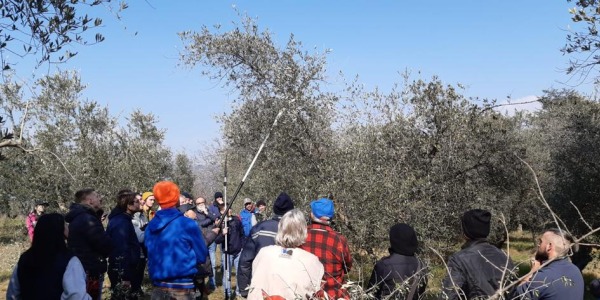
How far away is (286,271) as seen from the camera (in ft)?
13.1

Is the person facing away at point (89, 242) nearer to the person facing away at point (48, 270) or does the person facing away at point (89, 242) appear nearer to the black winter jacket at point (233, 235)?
the person facing away at point (48, 270)

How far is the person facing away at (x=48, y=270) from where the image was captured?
425 cm

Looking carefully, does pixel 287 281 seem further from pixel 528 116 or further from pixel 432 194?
pixel 528 116

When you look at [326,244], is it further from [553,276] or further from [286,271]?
[553,276]

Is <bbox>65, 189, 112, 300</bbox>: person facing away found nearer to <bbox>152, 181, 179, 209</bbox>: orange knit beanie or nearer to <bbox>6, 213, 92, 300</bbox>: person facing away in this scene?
<bbox>152, 181, 179, 209</bbox>: orange knit beanie

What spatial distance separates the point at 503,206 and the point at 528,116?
18.7 metres

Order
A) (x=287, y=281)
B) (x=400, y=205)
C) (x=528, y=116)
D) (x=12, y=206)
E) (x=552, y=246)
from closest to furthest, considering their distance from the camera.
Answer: (x=287, y=281) < (x=552, y=246) < (x=400, y=205) < (x=12, y=206) < (x=528, y=116)

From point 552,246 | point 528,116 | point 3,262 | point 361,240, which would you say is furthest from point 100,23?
point 528,116

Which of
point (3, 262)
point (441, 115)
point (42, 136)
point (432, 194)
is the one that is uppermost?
point (42, 136)

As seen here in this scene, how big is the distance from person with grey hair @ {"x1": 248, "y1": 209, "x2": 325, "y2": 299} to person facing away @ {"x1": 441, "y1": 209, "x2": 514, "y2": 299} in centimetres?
137

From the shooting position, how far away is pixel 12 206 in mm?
25281

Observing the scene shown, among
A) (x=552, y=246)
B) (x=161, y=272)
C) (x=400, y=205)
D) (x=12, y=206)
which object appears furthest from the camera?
(x=12, y=206)

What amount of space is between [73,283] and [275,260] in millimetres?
1707

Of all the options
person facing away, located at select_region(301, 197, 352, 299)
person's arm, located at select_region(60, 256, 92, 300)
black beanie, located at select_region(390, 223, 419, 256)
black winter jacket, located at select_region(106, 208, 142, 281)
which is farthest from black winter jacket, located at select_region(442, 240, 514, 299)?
black winter jacket, located at select_region(106, 208, 142, 281)
